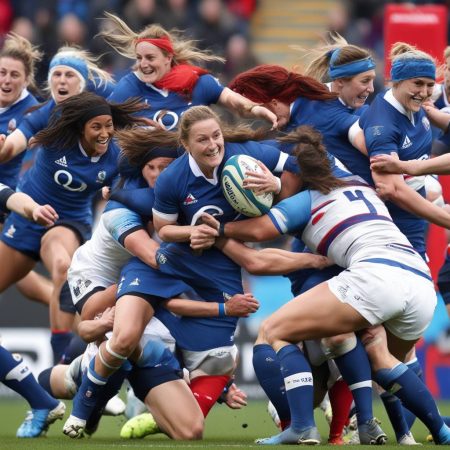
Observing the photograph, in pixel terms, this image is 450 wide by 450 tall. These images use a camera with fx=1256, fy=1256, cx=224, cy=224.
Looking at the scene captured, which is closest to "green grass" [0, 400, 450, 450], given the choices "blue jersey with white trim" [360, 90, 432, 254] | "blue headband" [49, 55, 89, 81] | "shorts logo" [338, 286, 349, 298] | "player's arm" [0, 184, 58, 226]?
"shorts logo" [338, 286, 349, 298]

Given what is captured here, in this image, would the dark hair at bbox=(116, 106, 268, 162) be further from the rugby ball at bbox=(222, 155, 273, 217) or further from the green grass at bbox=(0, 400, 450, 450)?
the green grass at bbox=(0, 400, 450, 450)

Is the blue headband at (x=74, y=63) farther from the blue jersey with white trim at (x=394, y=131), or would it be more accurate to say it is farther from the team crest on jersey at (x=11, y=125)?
the blue jersey with white trim at (x=394, y=131)

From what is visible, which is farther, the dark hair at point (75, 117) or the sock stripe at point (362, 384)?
the dark hair at point (75, 117)

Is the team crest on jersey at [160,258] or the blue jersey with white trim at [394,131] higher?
the blue jersey with white trim at [394,131]

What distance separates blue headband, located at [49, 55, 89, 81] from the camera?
906cm

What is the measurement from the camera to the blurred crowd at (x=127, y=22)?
14.6 metres

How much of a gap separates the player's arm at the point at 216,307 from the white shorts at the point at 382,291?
68 centimetres

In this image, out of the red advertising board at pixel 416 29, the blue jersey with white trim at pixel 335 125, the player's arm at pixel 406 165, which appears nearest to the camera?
the player's arm at pixel 406 165

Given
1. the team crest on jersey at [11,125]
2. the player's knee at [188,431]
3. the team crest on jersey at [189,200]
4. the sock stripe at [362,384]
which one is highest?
the team crest on jersey at [189,200]

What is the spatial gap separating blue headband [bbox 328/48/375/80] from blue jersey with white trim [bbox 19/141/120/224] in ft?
5.48

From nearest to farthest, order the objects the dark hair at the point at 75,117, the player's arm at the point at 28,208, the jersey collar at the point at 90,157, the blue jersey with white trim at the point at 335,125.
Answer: the blue jersey with white trim at the point at 335,125
the player's arm at the point at 28,208
the dark hair at the point at 75,117
the jersey collar at the point at 90,157

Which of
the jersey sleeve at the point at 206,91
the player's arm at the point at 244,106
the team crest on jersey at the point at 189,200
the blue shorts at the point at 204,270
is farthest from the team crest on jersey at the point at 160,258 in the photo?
the jersey sleeve at the point at 206,91

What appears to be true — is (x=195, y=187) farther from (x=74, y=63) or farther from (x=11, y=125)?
(x=11, y=125)

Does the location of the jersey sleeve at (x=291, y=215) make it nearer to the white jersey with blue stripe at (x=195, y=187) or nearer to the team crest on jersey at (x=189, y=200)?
the white jersey with blue stripe at (x=195, y=187)
